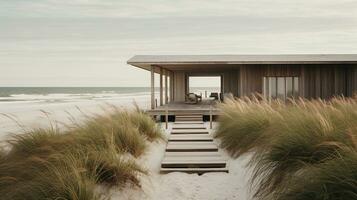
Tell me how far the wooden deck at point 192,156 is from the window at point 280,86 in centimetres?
766

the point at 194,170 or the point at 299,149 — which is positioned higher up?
the point at 299,149

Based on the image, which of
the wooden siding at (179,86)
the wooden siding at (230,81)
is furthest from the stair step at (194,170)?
the wooden siding at (230,81)

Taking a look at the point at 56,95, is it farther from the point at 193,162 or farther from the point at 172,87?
the point at 193,162

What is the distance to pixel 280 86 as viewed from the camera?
56.1 feet

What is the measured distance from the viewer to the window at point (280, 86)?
17.0m

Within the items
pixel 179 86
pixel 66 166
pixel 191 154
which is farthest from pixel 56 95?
pixel 66 166

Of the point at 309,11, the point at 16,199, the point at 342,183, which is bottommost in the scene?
the point at 16,199

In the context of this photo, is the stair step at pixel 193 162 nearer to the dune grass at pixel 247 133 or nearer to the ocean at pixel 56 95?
the dune grass at pixel 247 133

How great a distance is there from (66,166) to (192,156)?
11.6ft

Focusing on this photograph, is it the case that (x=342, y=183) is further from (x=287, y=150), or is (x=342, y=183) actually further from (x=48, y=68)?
(x=48, y=68)

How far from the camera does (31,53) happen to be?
5478 centimetres

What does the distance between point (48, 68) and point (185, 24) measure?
165 feet

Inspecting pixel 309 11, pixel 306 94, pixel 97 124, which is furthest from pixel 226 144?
pixel 309 11

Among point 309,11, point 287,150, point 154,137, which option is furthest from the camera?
point 309,11
